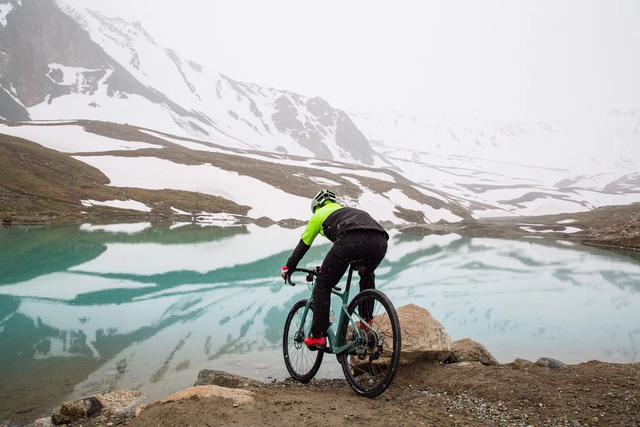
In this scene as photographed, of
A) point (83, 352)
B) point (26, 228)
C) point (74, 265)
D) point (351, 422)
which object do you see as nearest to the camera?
point (351, 422)

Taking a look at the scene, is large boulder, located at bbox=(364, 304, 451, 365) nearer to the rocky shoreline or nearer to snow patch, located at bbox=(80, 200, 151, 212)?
the rocky shoreline

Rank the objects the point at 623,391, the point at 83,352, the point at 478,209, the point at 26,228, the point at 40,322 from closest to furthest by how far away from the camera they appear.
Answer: the point at 623,391 < the point at 83,352 < the point at 40,322 < the point at 26,228 < the point at 478,209

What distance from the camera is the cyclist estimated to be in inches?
314

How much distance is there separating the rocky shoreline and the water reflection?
2.06 meters

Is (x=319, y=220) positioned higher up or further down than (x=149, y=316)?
higher up

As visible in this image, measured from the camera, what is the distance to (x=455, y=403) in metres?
7.97

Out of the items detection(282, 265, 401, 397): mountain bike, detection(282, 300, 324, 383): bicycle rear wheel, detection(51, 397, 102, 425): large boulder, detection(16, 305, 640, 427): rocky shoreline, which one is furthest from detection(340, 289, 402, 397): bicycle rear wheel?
detection(51, 397, 102, 425): large boulder

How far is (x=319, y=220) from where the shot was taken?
27.7 feet

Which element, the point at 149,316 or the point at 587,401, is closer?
the point at 587,401

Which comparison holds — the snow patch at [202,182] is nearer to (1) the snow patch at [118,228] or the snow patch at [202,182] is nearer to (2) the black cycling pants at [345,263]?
(1) the snow patch at [118,228]

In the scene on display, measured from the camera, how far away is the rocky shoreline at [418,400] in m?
6.79

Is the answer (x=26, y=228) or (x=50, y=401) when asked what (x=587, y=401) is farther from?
(x=26, y=228)

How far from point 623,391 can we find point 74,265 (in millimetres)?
31073

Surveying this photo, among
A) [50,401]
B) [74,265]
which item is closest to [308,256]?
[74,265]
